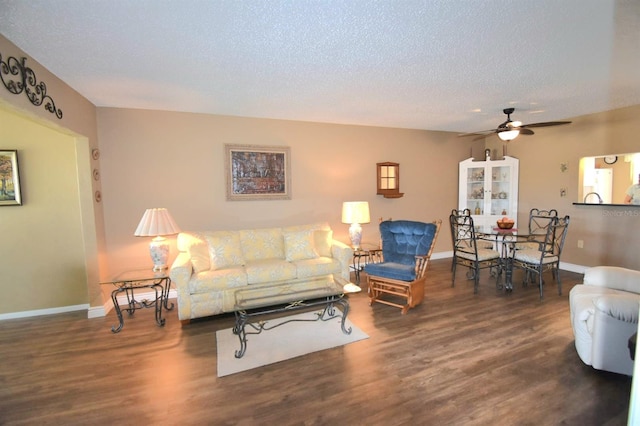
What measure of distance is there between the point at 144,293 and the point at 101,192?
55.7 inches

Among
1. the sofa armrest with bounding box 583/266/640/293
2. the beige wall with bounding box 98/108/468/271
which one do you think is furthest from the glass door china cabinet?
the sofa armrest with bounding box 583/266/640/293

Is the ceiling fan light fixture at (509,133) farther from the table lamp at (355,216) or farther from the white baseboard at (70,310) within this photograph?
the white baseboard at (70,310)

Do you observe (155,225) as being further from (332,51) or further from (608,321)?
(608,321)

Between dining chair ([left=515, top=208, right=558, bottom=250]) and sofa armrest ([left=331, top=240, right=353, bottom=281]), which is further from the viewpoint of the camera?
dining chair ([left=515, top=208, right=558, bottom=250])

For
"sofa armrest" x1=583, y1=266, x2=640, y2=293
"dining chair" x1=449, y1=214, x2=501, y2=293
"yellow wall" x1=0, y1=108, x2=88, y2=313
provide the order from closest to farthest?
"sofa armrest" x1=583, y1=266, x2=640, y2=293 → "yellow wall" x1=0, y1=108, x2=88, y2=313 → "dining chair" x1=449, y1=214, x2=501, y2=293

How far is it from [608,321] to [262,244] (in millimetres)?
3450

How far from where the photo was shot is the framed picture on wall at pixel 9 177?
3.22m

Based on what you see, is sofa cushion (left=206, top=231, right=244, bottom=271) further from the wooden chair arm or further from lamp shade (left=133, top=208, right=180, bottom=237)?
the wooden chair arm

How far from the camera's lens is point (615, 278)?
2.49m

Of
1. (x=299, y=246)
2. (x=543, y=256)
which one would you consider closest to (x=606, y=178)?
(x=543, y=256)

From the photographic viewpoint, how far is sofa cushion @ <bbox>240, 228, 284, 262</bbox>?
12.8 ft

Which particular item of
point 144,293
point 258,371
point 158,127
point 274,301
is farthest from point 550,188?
point 144,293

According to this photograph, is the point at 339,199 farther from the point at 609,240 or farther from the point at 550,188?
the point at 609,240

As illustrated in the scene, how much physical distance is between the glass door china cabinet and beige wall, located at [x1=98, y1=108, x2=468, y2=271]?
14.0 inches
